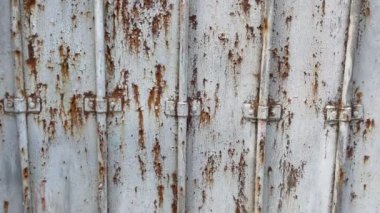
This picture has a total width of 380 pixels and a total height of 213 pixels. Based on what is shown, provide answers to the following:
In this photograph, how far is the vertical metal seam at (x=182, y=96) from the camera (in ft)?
7.46

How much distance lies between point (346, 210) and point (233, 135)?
0.77m

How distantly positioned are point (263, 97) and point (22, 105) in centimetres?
121

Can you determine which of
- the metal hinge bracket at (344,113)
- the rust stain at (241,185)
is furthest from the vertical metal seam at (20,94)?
the metal hinge bracket at (344,113)

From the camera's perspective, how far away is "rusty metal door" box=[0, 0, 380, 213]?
230 centimetres

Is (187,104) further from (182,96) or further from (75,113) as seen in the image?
(75,113)

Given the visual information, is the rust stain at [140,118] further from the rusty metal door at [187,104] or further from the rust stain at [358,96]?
the rust stain at [358,96]

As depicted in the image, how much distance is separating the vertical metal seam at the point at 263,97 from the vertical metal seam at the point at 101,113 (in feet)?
2.59

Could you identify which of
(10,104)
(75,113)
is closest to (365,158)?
(75,113)

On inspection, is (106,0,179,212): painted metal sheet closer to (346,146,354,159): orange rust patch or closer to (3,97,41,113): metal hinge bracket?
(3,97,41,113): metal hinge bracket

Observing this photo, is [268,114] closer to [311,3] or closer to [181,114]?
[181,114]

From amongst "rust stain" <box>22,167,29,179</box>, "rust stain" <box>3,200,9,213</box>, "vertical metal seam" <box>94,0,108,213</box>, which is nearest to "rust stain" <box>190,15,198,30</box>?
"vertical metal seam" <box>94,0,108,213</box>

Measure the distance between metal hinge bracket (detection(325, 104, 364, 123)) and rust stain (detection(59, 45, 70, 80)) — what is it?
4.44 ft

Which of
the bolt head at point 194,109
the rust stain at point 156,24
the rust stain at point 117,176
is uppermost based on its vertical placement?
the rust stain at point 156,24

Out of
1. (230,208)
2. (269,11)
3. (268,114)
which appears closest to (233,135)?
(268,114)
